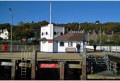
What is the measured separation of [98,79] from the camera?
24359mm

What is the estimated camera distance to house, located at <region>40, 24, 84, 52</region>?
159 ft

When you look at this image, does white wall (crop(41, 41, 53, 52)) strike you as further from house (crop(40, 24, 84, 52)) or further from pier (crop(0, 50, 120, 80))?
pier (crop(0, 50, 120, 80))

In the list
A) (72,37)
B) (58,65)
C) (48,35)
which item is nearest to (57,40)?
(48,35)

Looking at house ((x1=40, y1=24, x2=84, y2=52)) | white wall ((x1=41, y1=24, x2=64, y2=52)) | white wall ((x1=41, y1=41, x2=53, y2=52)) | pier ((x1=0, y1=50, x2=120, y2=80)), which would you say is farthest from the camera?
white wall ((x1=41, y1=24, x2=64, y2=52))

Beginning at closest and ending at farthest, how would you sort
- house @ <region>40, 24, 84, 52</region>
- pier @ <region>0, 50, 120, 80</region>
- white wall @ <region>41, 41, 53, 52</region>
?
pier @ <region>0, 50, 120, 80</region> < house @ <region>40, 24, 84, 52</region> < white wall @ <region>41, 41, 53, 52</region>

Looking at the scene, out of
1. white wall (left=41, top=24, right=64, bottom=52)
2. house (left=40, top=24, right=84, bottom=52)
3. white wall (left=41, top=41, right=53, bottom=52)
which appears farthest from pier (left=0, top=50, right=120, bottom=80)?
white wall (left=41, top=24, right=64, bottom=52)

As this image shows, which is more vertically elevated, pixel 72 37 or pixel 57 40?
pixel 72 37

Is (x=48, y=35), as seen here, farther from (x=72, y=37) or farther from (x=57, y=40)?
(x=72, y=37)

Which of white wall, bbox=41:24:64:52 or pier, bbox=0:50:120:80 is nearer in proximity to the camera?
pier, bbox=0:50:120:80

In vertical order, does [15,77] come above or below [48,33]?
below

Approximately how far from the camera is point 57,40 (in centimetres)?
4909

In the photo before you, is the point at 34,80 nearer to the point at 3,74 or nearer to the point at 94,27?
the point at 3,74

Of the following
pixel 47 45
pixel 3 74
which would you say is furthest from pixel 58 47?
pixel 3 74

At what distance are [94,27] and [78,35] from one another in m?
118
